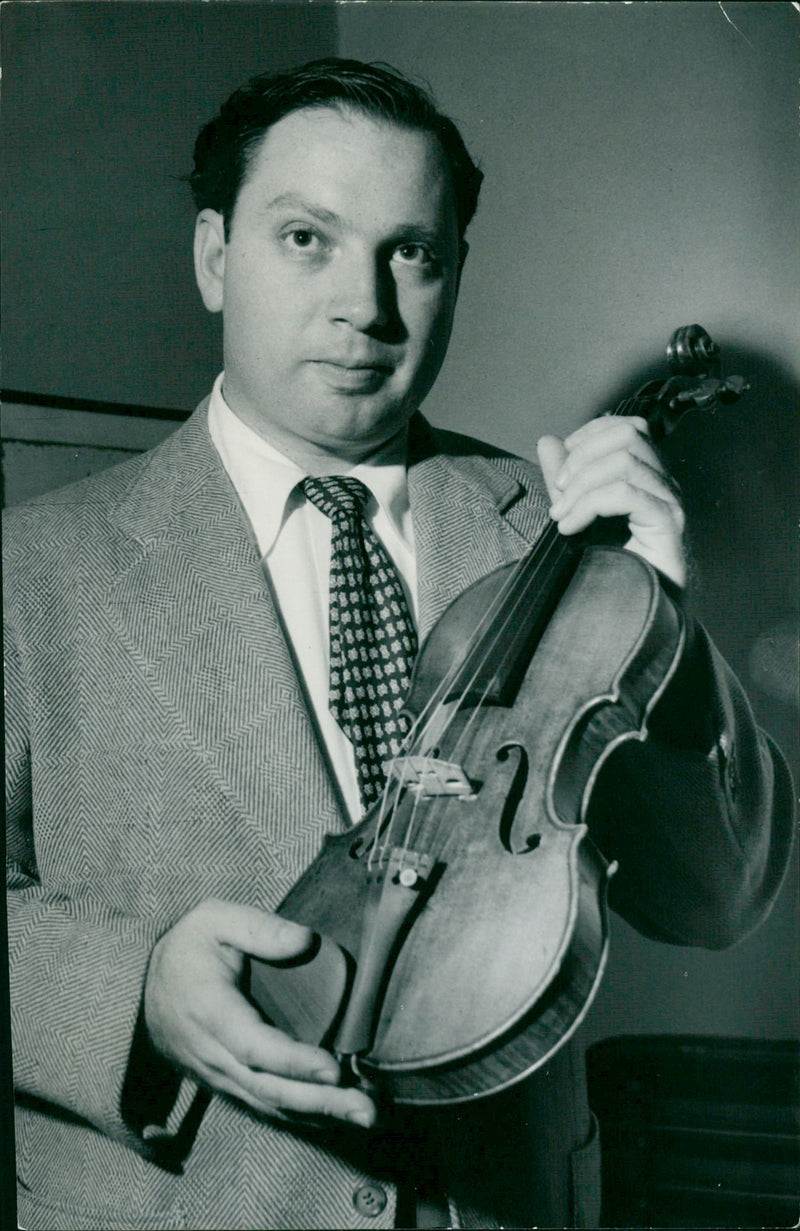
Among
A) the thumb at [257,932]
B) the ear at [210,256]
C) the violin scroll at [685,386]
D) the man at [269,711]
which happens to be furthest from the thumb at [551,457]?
the thumb at [257,932]

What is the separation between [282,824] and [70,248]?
78cm

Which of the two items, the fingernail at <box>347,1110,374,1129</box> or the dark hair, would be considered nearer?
the fingernail at <box>347,1110,374,1129</box>

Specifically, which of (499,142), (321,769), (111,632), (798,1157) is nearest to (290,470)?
(111,632)

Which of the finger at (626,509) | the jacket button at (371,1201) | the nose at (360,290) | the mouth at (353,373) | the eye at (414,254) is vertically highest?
the eye at (414,254)

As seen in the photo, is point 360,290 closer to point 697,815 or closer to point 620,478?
point 620,478

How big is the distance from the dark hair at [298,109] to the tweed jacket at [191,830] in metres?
0.35

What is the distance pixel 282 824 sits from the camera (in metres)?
1.11

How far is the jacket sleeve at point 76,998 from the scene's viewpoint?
107 centimetres

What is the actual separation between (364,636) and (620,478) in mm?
351

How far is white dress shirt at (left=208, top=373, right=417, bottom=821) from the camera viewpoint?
122 centimetres

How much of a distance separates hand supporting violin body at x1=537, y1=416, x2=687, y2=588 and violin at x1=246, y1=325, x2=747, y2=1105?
0.04m

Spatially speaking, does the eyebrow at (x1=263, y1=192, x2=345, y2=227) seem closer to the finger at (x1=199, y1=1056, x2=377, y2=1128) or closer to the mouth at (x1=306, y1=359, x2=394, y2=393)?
the mouth at (x1=306, y1=359, x2=394, y2=393)

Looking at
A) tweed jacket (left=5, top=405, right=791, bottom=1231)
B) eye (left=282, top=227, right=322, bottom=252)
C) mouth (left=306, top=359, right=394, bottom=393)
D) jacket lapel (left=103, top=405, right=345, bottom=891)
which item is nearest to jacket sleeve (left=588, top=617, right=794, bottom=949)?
tweed jacket (left=5, top=405, right=791, bottom=1231)

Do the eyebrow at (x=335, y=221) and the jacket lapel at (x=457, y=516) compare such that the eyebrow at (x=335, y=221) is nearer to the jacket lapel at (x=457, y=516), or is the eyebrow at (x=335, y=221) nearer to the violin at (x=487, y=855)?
the jacket lapel at (x=457, y=516)
